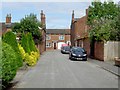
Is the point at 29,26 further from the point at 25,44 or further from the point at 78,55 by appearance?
the point at 25,44

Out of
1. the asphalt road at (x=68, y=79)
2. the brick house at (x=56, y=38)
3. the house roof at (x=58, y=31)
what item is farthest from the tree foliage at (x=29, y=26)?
the house roof at (x=58, y=31)

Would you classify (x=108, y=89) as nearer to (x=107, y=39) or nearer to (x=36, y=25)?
(x=107, y=39)

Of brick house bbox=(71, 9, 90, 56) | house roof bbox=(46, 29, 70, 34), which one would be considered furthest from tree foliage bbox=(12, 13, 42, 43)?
house roof bbox=(46, 29, 70, 34)

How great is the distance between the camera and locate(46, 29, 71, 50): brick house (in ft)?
363

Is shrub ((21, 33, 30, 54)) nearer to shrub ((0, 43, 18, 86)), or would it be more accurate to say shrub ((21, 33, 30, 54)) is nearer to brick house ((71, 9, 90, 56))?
shrub ((0, 43, 18, 86))

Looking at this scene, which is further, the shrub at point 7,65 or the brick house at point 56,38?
the brick house at point 56,38

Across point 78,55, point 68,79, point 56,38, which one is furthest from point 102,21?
point 56,38

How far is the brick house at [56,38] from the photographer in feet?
363

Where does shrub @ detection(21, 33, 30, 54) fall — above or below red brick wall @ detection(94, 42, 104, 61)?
above

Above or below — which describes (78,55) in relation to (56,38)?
below

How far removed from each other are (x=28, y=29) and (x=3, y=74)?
48.0m

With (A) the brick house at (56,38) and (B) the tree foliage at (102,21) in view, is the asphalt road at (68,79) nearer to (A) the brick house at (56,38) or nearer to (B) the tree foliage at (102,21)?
(B) the tree foliage at (102,21)

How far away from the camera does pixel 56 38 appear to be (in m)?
113

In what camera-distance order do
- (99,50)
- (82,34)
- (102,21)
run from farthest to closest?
1. (82,34)
2. (102,21)
3. (99,50)
